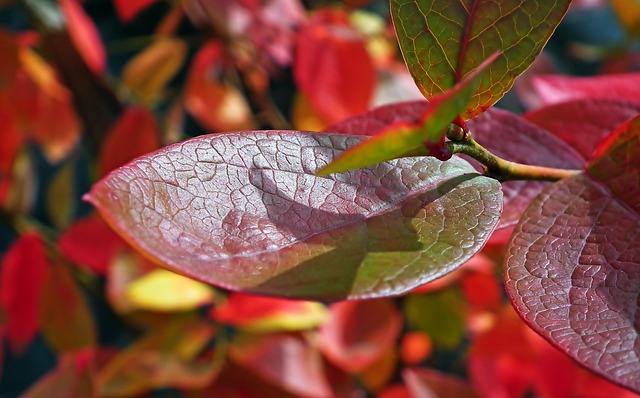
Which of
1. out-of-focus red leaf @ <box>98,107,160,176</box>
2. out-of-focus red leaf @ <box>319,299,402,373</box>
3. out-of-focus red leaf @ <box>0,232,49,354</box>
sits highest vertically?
out-of-focus red leaf @ <box>98,107,160,176</box>

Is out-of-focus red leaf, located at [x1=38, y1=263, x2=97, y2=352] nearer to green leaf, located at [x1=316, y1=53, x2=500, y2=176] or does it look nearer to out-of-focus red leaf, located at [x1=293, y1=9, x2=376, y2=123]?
out-of-focus red leaf, located at [x1=293, y1=9, x2=376, y2=123]

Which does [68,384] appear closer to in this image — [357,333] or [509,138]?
[357,333]

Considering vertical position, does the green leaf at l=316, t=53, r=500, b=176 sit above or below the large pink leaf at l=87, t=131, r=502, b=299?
above

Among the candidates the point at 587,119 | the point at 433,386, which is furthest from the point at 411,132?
the point at 433,386

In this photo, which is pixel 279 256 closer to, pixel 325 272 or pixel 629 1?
pixel 325 272

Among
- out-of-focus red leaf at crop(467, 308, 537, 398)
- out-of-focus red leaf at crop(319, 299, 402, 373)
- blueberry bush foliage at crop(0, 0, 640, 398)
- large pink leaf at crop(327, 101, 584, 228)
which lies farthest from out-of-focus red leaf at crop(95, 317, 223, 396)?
large pink leaf at crop(327, 101, 584, 228)

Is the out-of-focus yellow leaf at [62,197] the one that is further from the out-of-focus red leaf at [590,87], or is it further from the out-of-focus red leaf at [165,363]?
the out-of-focus red leaf at [590,87]

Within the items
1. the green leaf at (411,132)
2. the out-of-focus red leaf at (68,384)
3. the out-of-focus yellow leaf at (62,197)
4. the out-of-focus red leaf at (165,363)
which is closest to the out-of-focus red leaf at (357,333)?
the out-of-focus red leaf at (165,363)
